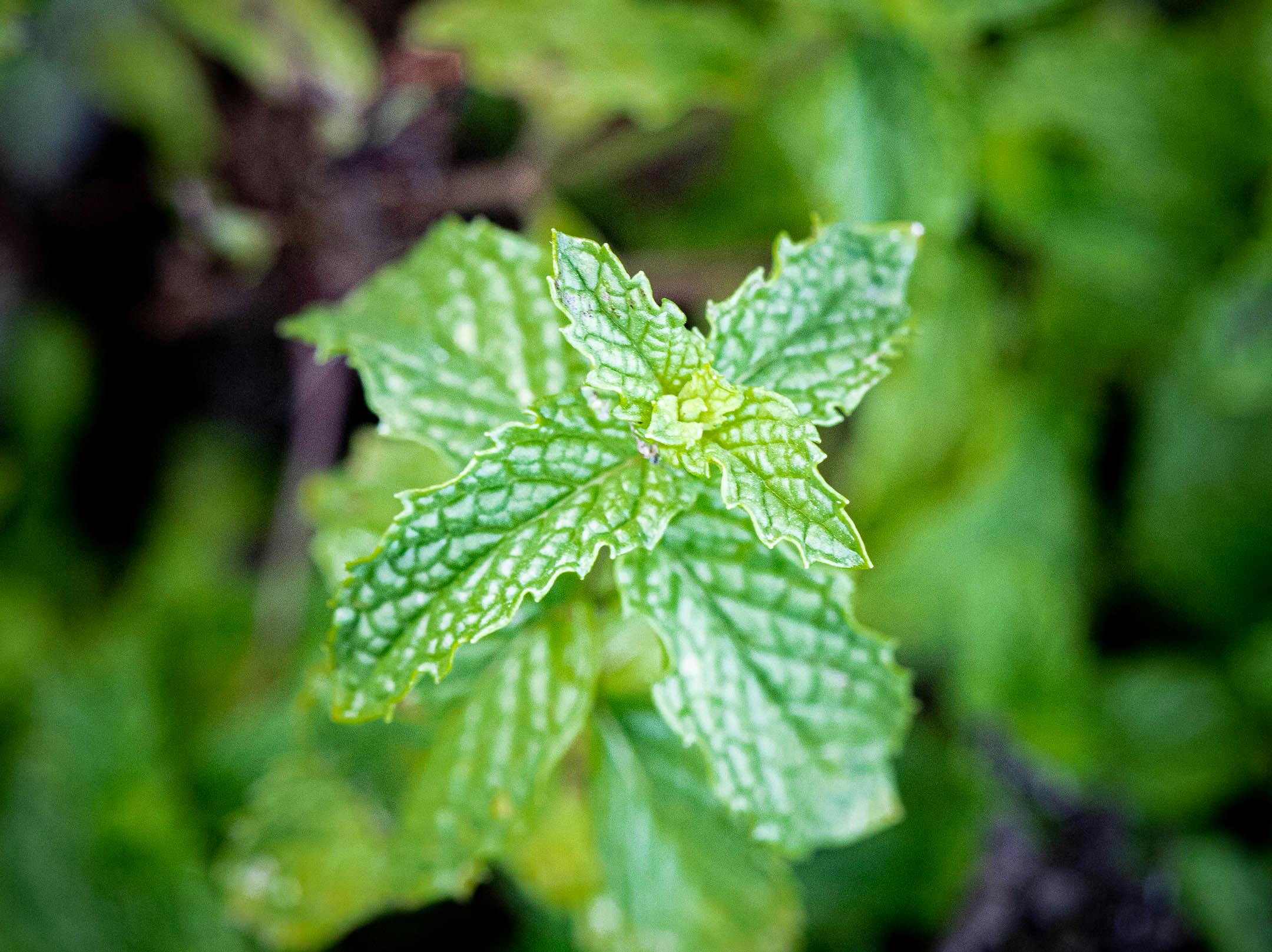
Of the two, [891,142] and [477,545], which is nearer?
[477,545]

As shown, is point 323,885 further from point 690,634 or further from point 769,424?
point 769,424

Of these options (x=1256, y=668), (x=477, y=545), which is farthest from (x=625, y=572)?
(x=1256, y=668)

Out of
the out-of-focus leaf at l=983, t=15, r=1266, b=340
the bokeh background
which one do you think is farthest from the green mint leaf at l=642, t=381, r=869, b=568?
the out-of-focus leaf at l=983, t=15, r=1266, b=340

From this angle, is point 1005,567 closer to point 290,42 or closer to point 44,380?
point 290,42

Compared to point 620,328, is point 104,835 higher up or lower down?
lower down

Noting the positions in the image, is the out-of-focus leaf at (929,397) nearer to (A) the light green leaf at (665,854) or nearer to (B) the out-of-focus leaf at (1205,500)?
(B) the out-of-focus leaf at (1205,500)

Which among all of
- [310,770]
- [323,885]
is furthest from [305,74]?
[323,885]

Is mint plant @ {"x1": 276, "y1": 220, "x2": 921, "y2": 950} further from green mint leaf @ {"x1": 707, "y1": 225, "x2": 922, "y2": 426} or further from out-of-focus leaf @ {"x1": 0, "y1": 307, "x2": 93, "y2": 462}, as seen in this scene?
out-of-focus leaf @ {"x1": 0, "y1": 307, "x2": 93, "y2": 462}
